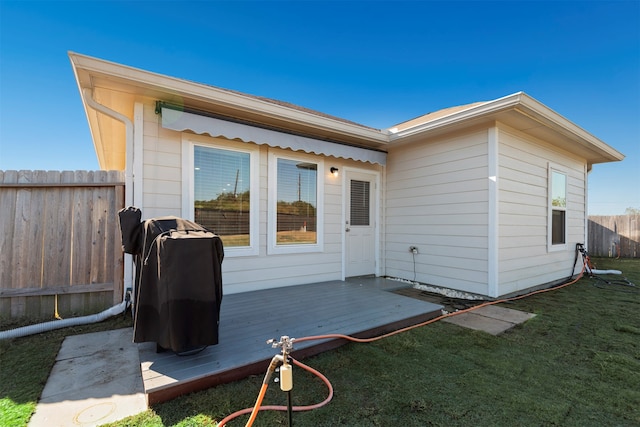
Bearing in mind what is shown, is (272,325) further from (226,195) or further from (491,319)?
(491,319)

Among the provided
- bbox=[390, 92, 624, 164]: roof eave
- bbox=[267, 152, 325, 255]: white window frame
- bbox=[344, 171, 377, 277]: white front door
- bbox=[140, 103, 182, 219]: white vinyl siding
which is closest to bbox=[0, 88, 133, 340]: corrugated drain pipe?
bbox=[140, 103, 182, 219]: white vinyl siding

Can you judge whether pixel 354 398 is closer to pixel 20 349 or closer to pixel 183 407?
pixel 183 407

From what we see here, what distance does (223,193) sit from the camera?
3904 millimetres

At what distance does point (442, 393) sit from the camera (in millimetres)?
1867

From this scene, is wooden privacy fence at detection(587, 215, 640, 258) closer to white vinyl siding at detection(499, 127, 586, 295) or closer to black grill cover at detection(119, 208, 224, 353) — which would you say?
white vinyl siding at detection(499, 127, 586, 295)

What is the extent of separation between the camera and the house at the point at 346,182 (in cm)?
346

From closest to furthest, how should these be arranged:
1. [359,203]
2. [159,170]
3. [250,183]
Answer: [159,170], [250,183], [359,203]

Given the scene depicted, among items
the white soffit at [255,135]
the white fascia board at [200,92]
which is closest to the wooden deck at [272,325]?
the white soffit at [255,135]

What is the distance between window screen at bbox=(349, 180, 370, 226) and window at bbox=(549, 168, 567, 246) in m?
3.49

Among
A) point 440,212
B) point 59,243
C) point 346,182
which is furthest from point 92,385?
point 440,212

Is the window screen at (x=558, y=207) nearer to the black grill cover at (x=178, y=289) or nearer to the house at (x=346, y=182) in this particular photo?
the house at (x=346, y=182)

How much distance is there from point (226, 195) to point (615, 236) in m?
12.9

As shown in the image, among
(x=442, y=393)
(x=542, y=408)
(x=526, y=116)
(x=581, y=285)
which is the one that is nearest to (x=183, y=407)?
(x=442, y=393)

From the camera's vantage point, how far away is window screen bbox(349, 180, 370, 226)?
213 inches
